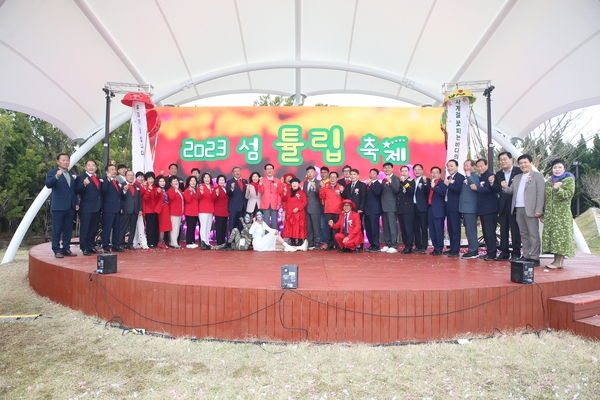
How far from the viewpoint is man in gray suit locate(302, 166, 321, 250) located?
23.1 ft

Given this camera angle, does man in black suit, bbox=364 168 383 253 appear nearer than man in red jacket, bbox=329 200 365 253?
No

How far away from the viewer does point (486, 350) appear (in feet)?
10.6

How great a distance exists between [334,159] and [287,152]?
102 cm

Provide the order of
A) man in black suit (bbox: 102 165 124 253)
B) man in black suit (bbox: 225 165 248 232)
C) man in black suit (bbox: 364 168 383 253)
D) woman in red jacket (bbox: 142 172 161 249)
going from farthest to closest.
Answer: man in black suit (bbox: 225 165 248 232) < woman in red jacket (bbox: 142 172 161 249) < man in black suit (bbox: 364 168 383 253) < man in black suit (bbox: 102 165 124 253)

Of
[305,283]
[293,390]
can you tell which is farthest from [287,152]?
[293,390]

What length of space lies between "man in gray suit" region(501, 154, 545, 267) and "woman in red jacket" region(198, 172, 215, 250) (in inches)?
186

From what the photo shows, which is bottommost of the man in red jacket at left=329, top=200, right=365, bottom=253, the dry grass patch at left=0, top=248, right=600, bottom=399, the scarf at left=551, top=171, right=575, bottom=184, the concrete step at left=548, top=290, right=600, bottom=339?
the dry grass patch at left=0, top=248, right=600, bottom=399

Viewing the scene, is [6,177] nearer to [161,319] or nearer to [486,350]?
[161,319]

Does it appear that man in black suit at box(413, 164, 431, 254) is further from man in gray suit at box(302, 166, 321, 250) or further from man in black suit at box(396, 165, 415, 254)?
man in gray suit at box(302, 166, 321, 250)

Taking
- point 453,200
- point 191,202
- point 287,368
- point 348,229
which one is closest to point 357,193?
point 348,229

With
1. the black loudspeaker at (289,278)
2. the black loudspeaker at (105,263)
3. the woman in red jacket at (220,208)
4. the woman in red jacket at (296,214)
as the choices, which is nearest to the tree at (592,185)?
the woman in red jacket at (296,214)

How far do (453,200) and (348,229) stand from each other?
1.64m

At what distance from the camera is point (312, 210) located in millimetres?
7059

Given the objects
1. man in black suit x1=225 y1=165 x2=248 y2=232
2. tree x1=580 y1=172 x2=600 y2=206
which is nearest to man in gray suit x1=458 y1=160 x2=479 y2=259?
man in black suit x1=225 y1=165 x2=248 y2=232
